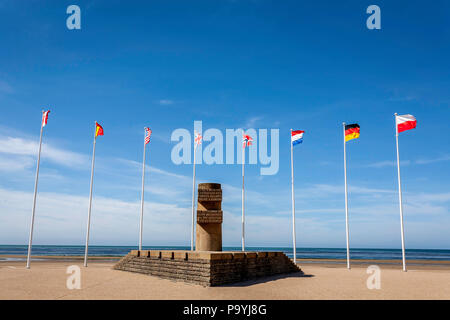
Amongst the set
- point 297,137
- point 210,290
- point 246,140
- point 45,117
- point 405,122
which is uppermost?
point 45,117

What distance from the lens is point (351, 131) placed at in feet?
75.1

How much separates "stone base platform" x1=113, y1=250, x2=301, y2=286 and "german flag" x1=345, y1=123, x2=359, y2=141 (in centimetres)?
956

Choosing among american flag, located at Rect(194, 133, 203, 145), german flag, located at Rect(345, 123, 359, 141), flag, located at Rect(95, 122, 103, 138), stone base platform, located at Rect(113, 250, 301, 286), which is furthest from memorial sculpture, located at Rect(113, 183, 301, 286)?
german flag, located at Rect(345, 123, 359, 141)

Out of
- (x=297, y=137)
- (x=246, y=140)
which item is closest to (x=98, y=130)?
(x=246, y=140)

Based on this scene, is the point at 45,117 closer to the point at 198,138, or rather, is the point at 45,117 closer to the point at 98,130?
the point at 98,130

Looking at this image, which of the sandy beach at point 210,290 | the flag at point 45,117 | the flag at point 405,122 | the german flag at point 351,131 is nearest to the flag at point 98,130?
the flag at point 45,117

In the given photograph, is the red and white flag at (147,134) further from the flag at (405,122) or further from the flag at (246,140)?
the flag at (405,122)

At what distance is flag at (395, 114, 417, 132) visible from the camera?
69.8ft

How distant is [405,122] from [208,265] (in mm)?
16164

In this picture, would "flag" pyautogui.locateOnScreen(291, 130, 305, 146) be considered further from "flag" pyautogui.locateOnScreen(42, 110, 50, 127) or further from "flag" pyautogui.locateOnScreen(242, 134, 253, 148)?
"flag" pyautogui.locateOnScreen(42, 110, 50, 127)

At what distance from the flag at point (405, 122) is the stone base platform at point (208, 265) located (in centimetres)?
1132
